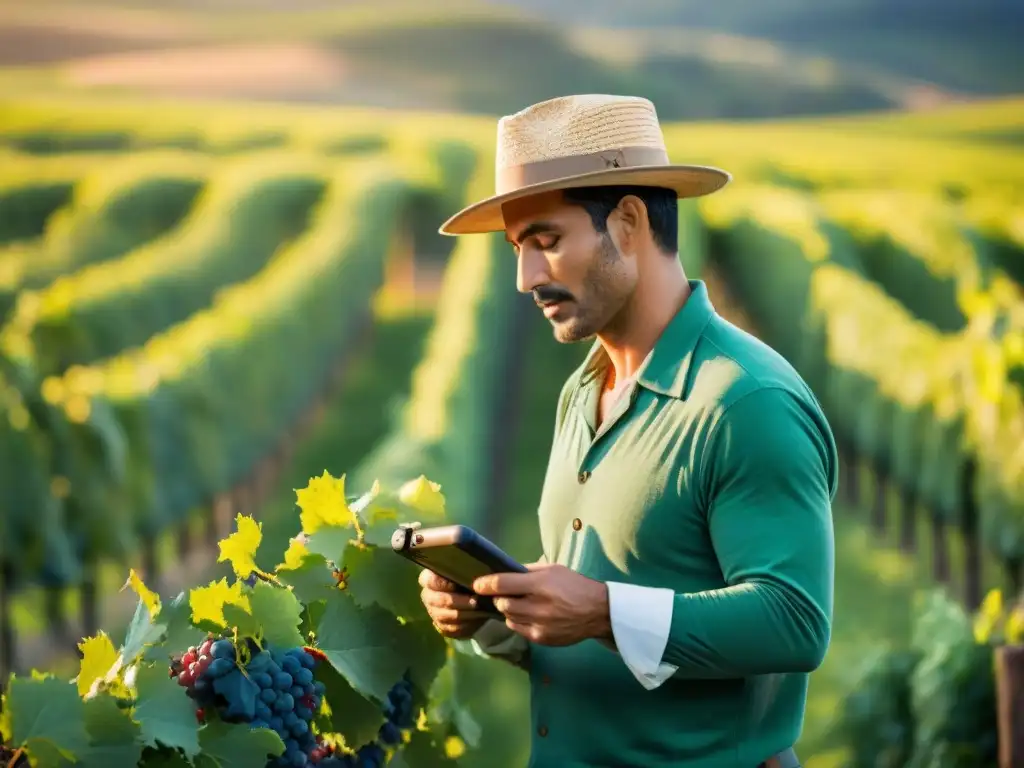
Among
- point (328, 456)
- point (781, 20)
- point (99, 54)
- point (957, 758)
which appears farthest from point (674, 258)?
point (781, 20)

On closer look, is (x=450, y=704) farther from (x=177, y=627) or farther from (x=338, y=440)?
(x=338, y=440)

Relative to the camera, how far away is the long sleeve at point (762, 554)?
1.96 metres

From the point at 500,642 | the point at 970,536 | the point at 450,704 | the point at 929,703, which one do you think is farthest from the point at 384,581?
the point at 970,536

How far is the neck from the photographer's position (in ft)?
7.45

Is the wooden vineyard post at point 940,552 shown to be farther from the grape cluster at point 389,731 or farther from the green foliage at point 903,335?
the grape cluster at point 389,731

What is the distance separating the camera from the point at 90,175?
39031mm

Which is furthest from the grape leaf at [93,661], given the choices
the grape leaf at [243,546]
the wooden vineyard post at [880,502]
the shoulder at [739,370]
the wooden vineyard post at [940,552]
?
the wooden vineyard post at [880,502]

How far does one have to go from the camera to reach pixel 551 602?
1.95 m

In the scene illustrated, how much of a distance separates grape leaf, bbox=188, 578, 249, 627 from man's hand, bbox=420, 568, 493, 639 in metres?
0.34

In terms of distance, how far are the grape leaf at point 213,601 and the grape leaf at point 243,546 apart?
4.6 inches

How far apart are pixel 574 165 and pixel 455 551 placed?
0.62m

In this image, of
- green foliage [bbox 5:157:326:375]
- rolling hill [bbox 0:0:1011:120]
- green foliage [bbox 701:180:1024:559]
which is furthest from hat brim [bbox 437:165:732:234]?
A: rolling hill [bbox 0:0:1011:120]

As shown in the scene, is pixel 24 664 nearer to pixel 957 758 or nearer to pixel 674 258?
pixel 957 758

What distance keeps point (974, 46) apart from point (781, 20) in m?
14.3
